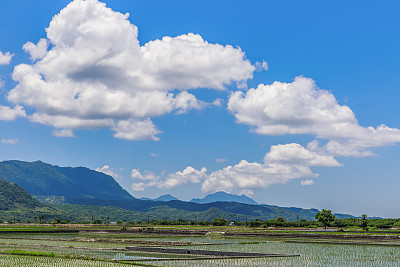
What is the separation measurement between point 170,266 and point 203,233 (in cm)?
6971

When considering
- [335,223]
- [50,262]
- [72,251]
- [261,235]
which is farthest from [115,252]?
[335,223]

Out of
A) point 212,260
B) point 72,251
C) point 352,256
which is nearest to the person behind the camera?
point 212,260

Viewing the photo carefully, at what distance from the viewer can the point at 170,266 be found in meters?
47.8

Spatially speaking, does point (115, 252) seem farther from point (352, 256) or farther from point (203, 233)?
point (203, 233)

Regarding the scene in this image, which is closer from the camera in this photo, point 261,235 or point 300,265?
point 300,265

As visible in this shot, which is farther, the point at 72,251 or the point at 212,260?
the point at 72,251

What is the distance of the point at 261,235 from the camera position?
106 m

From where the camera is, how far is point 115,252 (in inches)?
2549

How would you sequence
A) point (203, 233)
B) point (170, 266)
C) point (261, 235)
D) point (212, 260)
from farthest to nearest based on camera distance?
point (203, 233)
point (261, 235)
point (212, 260)
point (170, 266)

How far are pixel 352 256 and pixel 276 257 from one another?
11875 millimetres

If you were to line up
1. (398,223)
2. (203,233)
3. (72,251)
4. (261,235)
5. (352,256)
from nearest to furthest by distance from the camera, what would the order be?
(352,256) < (72,251) < (261,235) < (203,233) < (398,223)

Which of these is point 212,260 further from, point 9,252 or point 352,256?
point 9,252

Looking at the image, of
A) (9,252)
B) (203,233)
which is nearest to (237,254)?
(9,252)

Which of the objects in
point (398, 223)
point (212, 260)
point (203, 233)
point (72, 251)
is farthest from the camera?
point (398, 223)
